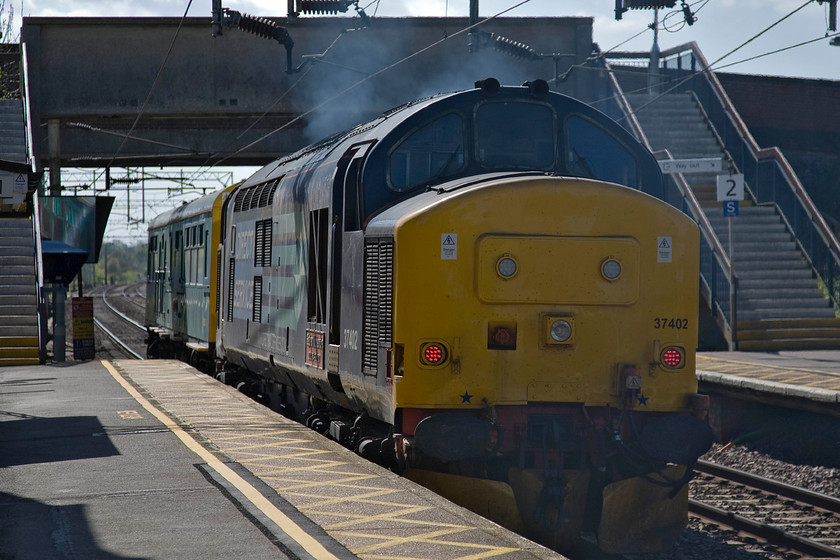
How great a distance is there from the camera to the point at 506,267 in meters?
7.83

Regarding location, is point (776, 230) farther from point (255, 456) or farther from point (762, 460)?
point (255, 456)

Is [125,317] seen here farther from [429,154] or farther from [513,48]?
[429,154]

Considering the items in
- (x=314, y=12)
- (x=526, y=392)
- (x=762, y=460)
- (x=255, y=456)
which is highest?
(x=314, y=12)

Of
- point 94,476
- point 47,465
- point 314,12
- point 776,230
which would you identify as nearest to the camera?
point 94,476

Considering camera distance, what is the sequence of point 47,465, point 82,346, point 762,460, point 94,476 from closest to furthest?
point 94,476
point 47,465
point 762,460
point 82,346

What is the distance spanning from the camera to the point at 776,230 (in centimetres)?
2466

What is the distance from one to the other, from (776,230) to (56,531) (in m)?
21.1

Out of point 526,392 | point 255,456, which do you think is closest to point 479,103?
point 526,392

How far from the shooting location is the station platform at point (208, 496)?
6297mm

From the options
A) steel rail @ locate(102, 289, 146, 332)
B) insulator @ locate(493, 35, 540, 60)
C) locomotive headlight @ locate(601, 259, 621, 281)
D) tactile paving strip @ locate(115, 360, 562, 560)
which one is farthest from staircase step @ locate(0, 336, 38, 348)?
steel rail @ locate(102, 289, 146, 332)

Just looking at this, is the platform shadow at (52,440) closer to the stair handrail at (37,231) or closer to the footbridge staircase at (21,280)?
the stair handrail at (37,231)

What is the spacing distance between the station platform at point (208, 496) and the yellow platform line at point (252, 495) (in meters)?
0.01

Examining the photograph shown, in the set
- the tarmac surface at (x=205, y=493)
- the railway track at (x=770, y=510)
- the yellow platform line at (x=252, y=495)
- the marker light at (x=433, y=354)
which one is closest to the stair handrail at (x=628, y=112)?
the tarmac surface at (x=205, y=493)

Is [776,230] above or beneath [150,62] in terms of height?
beneath
